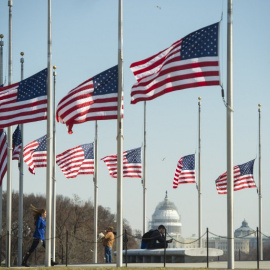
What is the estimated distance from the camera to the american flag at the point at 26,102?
107 ft

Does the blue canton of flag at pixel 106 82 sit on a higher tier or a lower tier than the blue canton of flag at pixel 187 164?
higher

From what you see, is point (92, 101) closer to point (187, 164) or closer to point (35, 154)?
point (35, 154)

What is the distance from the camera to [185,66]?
27.7m

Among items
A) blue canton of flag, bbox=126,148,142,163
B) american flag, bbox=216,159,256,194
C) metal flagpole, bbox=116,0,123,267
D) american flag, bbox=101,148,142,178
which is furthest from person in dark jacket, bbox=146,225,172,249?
american flag, bbox=216,159,256,194

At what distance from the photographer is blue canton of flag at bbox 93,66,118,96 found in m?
30.4

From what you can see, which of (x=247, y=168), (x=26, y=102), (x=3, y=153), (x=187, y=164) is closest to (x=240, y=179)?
(x=247, y=168)

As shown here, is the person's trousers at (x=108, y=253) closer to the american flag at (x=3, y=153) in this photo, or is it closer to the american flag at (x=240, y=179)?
the american flag at (x=3, y=153)

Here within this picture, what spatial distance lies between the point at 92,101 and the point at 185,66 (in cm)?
386

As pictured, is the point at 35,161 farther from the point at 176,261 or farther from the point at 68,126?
the point at 68,126

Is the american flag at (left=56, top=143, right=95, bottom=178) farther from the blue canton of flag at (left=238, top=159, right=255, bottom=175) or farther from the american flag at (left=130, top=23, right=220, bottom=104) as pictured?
the american flag at (left=130, top=23, right=220, bottom=104)

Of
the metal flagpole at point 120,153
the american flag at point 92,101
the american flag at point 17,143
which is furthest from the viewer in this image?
the american flag at point 17,143

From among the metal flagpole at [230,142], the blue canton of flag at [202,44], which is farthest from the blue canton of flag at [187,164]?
the blue canton of flag at [202,44]

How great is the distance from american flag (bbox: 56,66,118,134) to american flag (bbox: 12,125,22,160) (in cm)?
931

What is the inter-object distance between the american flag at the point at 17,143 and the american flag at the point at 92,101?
9.31m
